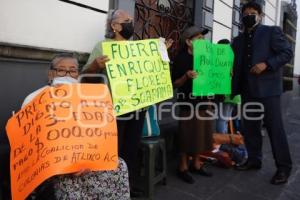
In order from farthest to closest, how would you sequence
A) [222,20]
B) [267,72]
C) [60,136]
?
[222,20]
[267,72]
[60,136]

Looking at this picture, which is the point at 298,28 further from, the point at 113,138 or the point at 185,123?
the point at 113,138

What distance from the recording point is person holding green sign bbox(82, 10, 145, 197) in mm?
3186

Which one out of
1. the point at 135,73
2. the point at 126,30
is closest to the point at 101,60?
the point at 135,73

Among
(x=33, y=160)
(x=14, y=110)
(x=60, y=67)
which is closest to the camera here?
(x=33, y=160)

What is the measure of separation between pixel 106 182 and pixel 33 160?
505 mm

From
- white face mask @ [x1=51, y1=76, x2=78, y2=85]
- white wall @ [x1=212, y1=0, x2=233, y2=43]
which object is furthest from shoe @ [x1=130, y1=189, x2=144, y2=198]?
white wall @ [x1=212, y1=0, x2=233, y2=43]

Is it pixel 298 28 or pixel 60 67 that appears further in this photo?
pixel 298 28

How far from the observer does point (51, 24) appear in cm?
337

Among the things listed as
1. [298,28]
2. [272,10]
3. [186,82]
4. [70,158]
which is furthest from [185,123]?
[298,28]

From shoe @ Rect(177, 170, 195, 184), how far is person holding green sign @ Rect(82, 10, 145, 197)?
874 mm

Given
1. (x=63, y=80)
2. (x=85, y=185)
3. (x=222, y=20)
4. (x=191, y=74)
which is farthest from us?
(x=222, y=20)

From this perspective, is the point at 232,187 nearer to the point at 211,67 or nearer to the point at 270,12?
the point at 211,67

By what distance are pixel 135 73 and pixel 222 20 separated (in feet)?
14.0

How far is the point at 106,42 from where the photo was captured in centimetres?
295
